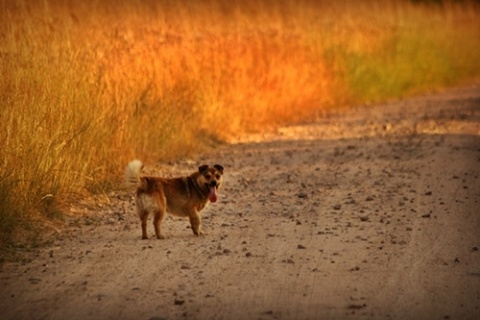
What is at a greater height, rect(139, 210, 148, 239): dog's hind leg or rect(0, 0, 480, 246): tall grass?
rect(0, 0, 480, 246): tall grass

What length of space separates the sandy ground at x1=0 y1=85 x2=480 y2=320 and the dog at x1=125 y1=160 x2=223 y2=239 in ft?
0.66

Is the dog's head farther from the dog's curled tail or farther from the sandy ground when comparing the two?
the dog's curled tail

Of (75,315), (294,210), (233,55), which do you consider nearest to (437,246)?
(294,210)

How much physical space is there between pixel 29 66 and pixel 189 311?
464 cm

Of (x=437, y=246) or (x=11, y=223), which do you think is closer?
(x=437, y=246)

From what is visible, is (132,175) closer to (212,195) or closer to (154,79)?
(212,195)

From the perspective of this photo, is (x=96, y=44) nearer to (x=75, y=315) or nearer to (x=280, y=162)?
(x=280, y=162)

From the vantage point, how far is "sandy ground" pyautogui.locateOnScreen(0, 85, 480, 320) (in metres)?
6.02

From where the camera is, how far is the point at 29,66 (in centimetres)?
977

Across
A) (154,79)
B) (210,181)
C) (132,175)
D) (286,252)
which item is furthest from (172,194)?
(154,79)

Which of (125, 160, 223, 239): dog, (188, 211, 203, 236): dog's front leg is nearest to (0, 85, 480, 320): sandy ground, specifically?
(188, 211, 203, 236): dog's front leg

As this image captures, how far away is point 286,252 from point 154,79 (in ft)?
20.2

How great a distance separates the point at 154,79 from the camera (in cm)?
1318

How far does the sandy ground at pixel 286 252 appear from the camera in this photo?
19.7 feet
